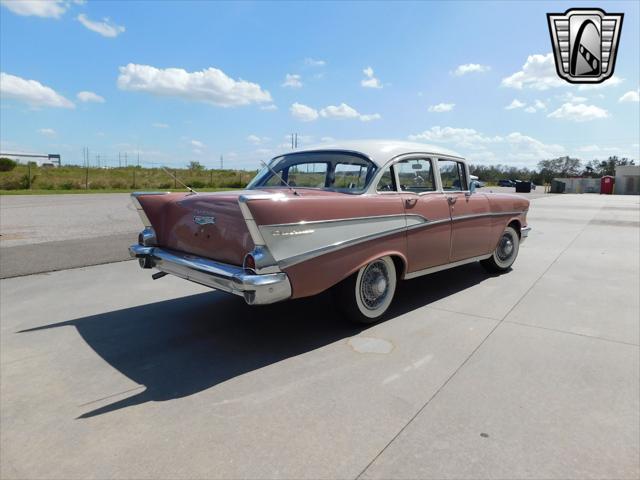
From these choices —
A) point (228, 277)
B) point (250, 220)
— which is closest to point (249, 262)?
point (228, 277)

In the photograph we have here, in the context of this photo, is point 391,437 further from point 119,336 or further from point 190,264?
point 119,336

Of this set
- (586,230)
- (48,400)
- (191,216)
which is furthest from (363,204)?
(586,230)

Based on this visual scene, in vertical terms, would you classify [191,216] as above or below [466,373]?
above

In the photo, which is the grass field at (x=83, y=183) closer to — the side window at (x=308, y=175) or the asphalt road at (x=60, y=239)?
the asphalt road at (x=60, y=239)

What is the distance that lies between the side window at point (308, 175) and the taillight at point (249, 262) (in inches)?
56.8

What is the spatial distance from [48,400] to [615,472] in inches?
124

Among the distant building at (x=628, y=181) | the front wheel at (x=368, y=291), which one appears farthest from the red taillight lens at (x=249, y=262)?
the distant building at (x=628, y=181)

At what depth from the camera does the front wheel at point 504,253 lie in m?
5.86

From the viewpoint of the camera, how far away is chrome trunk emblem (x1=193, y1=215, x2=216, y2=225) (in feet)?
11.0

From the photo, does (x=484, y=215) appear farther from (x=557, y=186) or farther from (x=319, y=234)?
(x=557, y=186)

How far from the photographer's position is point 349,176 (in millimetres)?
4059

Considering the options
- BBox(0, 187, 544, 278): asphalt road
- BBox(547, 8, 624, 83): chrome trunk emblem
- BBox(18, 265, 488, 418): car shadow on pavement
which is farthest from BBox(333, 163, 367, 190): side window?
BBox(547, 8, 624, 83): chrome trunk emblem

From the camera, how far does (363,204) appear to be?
360cm

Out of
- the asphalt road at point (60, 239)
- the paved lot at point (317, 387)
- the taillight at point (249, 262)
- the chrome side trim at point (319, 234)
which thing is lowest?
the paved lot at point (317, 387)
